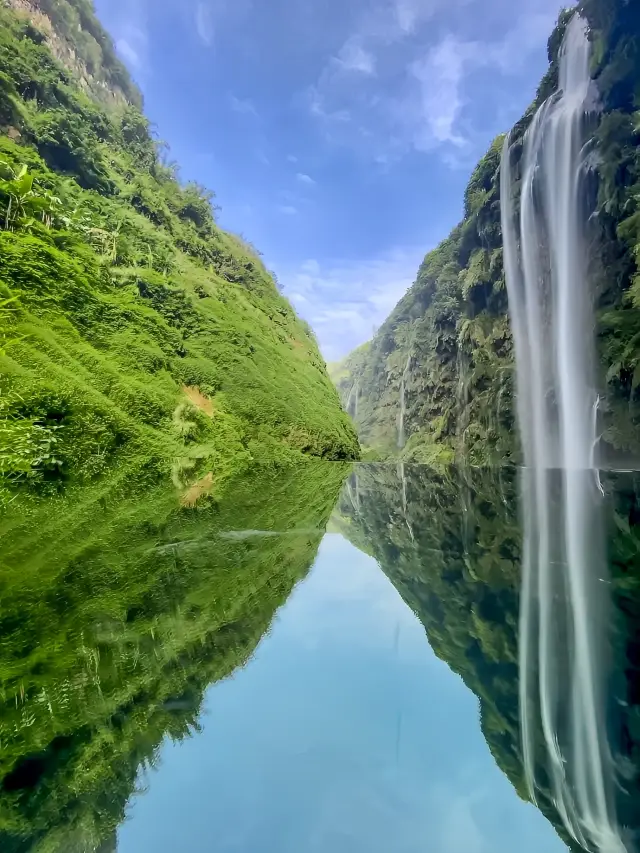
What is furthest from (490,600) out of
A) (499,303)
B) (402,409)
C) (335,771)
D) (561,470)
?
(402,409)

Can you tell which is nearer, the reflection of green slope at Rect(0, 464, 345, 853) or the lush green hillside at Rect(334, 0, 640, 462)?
the reflection of green slope at Rect(0, 464, 345, 853)

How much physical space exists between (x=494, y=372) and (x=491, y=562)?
29.6 m

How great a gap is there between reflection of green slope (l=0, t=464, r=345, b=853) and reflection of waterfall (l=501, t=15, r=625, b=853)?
1584 mm

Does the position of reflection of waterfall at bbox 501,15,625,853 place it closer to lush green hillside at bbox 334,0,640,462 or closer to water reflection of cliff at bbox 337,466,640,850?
water reflection of cliff at bbox 337,466,640,850

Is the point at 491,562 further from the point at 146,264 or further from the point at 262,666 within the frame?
the point at 146,264

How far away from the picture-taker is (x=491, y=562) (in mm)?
5113

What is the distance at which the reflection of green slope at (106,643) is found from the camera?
1.74 meters

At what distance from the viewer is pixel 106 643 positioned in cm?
302

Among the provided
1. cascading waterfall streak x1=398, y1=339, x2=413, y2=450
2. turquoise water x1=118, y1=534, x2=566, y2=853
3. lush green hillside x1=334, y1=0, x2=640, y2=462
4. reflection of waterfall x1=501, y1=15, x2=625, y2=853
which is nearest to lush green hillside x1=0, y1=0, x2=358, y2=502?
lush green hillside x1=334, y1=0, x2=640, y2=462

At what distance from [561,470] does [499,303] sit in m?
14.1

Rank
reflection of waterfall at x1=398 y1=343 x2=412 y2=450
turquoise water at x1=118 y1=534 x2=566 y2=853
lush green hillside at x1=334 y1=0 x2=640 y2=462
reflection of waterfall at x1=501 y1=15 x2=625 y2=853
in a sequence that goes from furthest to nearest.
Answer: reflection of waterfall at x1=398 y1=343 x2=412 y2=450, lush green hillside at x1=334 y1=0 x2=640 y2=462, reflection of waterfall at x1=501 y1=15 x2=625 y2=853, turquoise water at x1=118 y1=534 x2=566 y2=853

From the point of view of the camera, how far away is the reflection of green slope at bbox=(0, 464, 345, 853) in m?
1.74

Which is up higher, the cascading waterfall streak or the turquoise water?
the cascading waterfall streak

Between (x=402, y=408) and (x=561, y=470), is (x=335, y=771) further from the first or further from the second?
(x=402, y=408)
